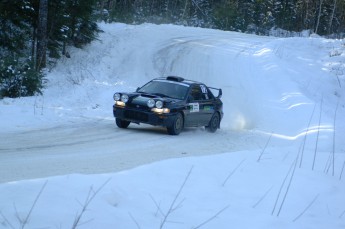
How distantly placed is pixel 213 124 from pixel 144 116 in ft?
10.3

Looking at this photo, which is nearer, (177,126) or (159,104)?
(159,104)

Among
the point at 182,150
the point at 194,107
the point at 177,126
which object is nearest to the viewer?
the point at 182,150

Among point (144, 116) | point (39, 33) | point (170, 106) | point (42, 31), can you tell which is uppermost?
point (42, 31)

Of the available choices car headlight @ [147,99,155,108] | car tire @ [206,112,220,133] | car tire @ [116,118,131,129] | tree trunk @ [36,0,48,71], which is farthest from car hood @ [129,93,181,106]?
tree trunk @ [36,0,48,71]

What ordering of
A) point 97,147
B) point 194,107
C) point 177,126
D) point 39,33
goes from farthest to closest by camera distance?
1. point 39,33
2. point 194,107
3. point 177,126
4. point 97,147

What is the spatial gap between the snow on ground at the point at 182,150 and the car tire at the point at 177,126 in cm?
36

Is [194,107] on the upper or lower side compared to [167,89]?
lower

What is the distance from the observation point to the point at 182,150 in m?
11.1

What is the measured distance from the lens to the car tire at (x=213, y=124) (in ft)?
49.4

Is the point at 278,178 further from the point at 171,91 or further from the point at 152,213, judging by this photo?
the point at 171,91

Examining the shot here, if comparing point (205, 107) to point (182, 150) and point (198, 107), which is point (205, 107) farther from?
point (182, 150)

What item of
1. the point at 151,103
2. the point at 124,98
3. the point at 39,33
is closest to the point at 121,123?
the point at 124,98

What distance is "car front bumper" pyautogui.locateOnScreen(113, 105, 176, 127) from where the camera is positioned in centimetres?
1269

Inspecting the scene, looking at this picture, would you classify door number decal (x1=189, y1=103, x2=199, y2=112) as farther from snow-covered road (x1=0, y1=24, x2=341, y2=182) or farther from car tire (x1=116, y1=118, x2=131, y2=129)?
car tire (x1=116, y1=118, x2=131, y2=129)
